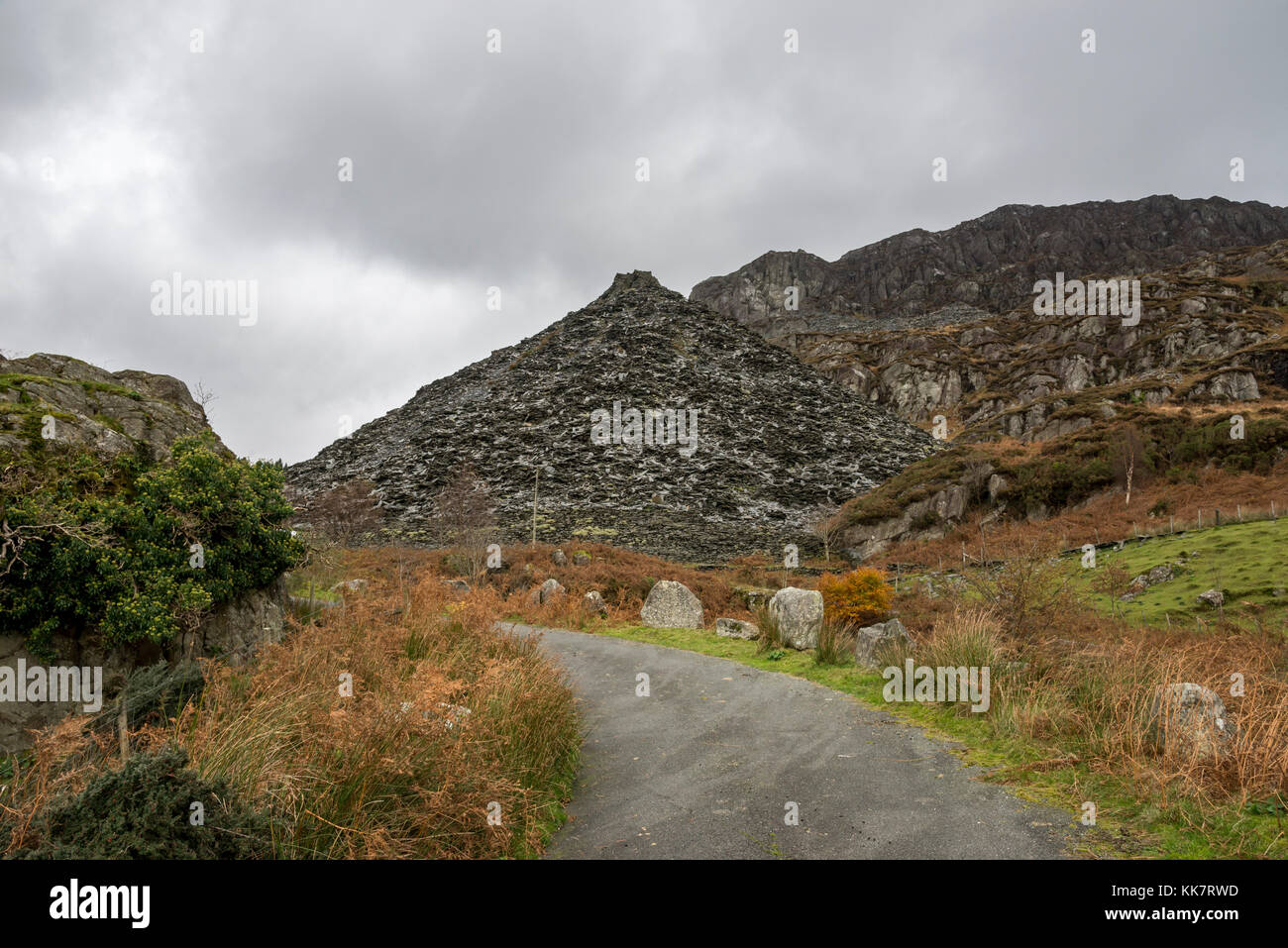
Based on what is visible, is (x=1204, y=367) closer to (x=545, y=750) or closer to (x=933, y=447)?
(x=933, y=447)

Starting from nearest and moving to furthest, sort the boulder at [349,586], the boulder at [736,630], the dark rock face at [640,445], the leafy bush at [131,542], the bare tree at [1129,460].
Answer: the leafy bush at [131,542], the boulder at [349,586], the boulder at [736,630], the bare tree at [1129,460], the dark rock face at [640,445]

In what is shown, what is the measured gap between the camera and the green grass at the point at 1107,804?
428 cm

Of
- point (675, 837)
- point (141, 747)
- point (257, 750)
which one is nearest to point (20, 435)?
point (141, 747)

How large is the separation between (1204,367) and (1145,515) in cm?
4818

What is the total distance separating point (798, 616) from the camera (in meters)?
13.4

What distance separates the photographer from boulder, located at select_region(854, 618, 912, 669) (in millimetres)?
10507

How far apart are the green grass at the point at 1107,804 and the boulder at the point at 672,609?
28.8 feet

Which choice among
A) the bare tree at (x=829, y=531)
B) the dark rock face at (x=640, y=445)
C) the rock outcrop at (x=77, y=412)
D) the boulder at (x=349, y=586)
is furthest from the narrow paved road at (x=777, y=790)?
the bare tree at (x=829, y=531)

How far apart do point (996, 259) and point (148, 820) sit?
211699 mm

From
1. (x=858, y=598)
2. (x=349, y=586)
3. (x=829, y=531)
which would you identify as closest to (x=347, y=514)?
(x=349, y=586)

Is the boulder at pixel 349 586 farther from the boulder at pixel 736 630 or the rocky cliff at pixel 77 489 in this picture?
the boulder at pixel 736 630

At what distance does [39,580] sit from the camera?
19.8ft

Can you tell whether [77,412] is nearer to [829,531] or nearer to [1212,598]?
[1212,598]

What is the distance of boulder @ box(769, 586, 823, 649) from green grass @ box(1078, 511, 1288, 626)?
8798mm
